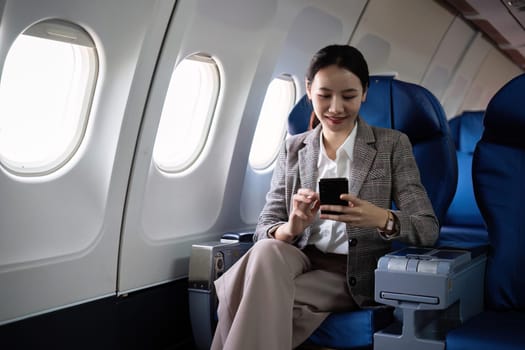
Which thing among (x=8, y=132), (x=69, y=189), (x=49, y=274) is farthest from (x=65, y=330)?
(x=8, y=132)

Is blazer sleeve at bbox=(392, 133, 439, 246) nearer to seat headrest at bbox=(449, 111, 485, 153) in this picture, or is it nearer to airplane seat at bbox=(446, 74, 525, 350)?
airplane seat at bbox=(446, 74, 525, 350)

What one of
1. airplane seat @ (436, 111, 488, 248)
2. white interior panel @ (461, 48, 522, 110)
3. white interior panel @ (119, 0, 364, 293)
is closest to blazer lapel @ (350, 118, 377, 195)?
white interior panel @ (119, 0, 364, 293)

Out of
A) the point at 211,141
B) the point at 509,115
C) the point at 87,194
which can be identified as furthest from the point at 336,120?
the point at 211,141

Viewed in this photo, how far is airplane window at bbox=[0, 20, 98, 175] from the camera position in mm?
3256

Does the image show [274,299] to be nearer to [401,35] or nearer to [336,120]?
[336,120]

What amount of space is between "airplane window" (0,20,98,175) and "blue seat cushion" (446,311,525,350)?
1942 mm

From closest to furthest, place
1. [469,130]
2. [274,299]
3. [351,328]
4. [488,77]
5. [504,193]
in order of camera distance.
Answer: [274,299]
[351,328]
[504,193]
[469,130]
[488,77]

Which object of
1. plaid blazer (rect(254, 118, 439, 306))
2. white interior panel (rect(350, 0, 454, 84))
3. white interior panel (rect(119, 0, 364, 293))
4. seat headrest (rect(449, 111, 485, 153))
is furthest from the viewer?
white interior panel (rect(350, 0, 454, 84))

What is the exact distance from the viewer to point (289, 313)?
2.82m

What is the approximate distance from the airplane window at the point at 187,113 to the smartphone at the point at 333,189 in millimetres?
1614

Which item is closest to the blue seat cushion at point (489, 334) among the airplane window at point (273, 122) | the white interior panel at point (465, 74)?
the airplane window at point (273, 122)

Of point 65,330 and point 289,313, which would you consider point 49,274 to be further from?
point 289,313

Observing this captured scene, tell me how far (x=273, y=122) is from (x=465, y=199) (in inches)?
60.4

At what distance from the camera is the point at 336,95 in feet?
10.1
